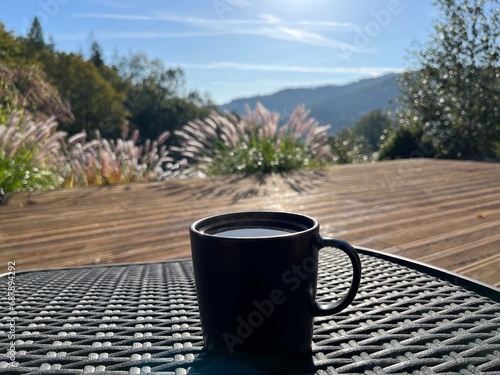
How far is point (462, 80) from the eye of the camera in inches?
420

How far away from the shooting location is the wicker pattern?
0.50 meters

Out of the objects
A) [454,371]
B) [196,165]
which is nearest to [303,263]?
[454,371]

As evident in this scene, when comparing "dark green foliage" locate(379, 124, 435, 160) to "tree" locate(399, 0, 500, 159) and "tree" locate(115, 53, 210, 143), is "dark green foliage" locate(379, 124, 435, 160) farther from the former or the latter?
"tree" locate(115, 53, 210, 143)

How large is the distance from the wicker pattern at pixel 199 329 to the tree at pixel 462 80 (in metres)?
10.8

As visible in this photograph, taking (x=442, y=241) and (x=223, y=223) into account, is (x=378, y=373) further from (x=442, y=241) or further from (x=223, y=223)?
(x=442, y=241)

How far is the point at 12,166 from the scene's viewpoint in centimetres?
333

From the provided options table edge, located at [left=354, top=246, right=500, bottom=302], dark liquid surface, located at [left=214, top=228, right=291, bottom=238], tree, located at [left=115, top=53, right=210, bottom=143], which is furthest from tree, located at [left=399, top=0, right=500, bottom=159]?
tree, located at [left=115, top=53, right=210, bottom=143]

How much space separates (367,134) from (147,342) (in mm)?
50791

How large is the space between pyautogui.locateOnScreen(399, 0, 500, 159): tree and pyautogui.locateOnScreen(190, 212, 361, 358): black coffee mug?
1105 cm

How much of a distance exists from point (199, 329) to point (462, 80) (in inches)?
469

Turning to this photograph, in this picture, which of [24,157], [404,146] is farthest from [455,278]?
[404,146]

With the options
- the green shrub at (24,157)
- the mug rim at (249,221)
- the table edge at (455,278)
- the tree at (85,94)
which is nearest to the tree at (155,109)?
the tree at (85,94)

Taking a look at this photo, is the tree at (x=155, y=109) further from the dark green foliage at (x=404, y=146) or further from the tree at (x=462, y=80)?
the dark green foliage at (x=404, y=146)

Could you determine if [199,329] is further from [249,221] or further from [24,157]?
[24,157]
